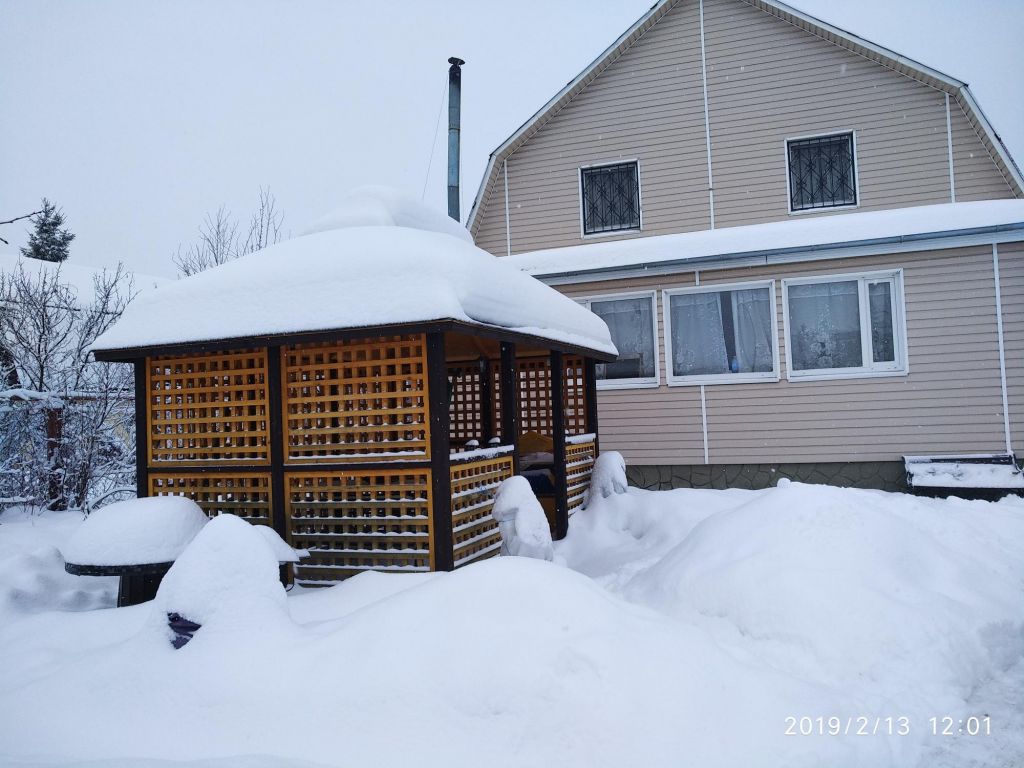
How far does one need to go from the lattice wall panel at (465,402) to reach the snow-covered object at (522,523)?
394 cm

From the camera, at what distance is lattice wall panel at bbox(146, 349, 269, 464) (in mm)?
6547

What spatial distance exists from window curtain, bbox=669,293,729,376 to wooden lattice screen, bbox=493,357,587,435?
172 centimetres

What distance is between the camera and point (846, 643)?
13.8 ft

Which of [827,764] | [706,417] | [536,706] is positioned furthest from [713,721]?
[706,417]

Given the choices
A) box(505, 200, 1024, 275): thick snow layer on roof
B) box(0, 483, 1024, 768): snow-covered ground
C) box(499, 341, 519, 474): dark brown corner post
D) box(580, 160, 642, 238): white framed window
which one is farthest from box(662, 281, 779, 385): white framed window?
box(0, 483, 1024, 768): snow-covered ground

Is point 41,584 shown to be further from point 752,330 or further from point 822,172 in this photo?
point 822,172

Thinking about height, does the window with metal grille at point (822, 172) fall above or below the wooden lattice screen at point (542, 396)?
above

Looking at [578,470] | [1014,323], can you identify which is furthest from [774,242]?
[578,470]

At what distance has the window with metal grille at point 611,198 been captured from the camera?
1282 centimetres

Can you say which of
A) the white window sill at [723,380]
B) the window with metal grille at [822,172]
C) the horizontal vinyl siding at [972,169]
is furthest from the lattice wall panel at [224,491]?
the horizontal vinyl siding at [972,169]

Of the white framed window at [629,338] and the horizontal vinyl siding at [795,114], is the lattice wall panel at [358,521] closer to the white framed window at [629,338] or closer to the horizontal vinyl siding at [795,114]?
the white framed window at [629,338]

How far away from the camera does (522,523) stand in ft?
19.8

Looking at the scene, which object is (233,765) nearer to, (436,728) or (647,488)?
(436,728)

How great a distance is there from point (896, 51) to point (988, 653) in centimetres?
1031
